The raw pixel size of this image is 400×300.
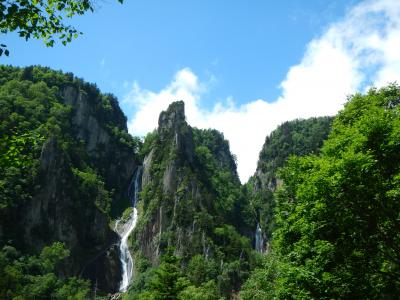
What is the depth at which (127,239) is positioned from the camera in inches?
4277

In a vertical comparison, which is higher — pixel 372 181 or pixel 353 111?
pixel 353 111

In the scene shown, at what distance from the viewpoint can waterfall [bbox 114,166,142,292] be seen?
96.2 metres

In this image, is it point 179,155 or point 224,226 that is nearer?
point 224,226

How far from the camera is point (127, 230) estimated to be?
114 m

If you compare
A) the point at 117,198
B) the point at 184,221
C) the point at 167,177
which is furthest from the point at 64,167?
the point at 184,221

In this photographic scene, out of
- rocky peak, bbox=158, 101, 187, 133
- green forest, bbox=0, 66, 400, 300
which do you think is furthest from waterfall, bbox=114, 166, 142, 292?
rocky peak, bbox=158, 101, 187, 133

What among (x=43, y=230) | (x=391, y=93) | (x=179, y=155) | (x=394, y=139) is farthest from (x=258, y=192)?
(x=394, y=139)

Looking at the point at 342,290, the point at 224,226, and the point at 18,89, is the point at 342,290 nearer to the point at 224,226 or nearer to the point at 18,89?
the point at 224,226

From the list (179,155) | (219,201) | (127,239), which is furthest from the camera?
(219,201)

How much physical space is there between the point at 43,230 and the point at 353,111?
87929 millimetres

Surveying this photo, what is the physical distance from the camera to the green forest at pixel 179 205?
16.2 metres

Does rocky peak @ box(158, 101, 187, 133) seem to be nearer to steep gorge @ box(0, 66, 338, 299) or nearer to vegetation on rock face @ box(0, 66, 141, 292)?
steep gorge @ box(0, 66, 338, 299)

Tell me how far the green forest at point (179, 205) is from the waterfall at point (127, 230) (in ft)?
1.73

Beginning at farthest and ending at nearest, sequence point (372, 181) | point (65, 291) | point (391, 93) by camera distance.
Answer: point (65, 291)
point (391, 93)
point (372, 181)
